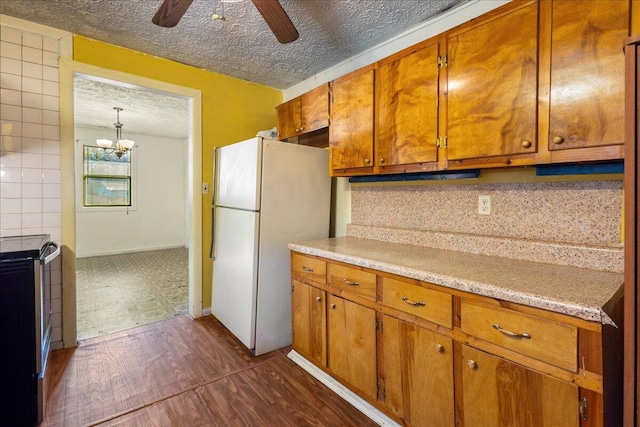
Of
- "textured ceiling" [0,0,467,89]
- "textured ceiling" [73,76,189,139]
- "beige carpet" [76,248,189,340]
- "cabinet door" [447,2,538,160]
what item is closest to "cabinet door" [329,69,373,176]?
"textured ceiling" [0,0,467,89]

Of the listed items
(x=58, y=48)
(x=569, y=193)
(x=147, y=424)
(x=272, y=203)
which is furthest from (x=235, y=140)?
(x=569, y=193)

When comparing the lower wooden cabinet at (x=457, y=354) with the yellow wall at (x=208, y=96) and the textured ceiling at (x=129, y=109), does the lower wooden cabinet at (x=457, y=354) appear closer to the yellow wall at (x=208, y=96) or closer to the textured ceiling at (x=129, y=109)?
the yellow wall at (x=208, y=96)

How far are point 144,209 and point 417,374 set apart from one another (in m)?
6.25

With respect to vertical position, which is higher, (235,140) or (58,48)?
(58,48)

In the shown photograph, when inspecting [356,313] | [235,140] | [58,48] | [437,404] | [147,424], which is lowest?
[147,424]

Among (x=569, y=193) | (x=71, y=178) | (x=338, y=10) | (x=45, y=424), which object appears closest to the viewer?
(x=569, y=193)

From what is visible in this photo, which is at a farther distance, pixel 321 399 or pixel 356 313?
pixel 321 399

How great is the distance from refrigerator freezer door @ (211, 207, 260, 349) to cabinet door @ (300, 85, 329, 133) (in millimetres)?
849

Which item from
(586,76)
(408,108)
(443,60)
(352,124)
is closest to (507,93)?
(586,76)

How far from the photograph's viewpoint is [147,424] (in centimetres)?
164

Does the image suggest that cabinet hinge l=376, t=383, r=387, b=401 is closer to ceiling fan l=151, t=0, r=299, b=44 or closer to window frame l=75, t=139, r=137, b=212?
ceiling fan l=151, t=0, r=299, b=44

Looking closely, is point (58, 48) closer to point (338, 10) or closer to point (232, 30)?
point (232, 30)

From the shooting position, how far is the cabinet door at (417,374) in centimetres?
132

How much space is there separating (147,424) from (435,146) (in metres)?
2.11
